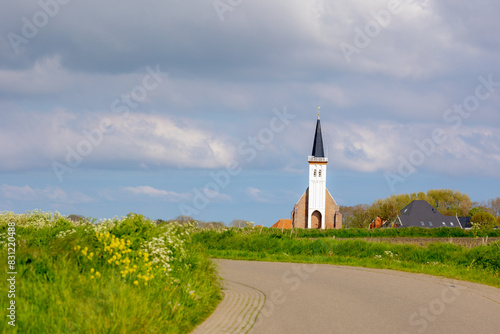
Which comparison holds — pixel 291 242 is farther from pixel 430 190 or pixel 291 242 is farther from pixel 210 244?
pixel 430 190

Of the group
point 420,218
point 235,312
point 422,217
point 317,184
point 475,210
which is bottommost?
point 235,312

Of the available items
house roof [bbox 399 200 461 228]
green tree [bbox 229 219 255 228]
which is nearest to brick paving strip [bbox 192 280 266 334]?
green tree [bbox 229 219 255 228]

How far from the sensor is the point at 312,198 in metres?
88.8

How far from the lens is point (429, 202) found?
106 m

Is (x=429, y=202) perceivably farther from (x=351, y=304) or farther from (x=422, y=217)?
(x=351, y=304)

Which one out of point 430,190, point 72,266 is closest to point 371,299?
point 72,266

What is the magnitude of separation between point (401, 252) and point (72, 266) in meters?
16.9

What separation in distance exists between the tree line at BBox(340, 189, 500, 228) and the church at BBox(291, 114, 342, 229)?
24.6 ft

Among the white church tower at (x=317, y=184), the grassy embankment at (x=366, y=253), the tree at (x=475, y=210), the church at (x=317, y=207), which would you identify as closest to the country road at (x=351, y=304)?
the grassy embankment at (x=366, y=253)

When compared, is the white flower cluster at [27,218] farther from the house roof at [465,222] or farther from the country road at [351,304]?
the house roof at [465,222]

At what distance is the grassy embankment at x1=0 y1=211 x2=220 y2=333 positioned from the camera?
720 centimetres

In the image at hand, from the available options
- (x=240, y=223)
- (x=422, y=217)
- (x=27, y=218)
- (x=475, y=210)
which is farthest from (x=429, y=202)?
(x=27, y=218)

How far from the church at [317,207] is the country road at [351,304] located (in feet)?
232

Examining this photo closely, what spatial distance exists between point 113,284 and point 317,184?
82.4m
